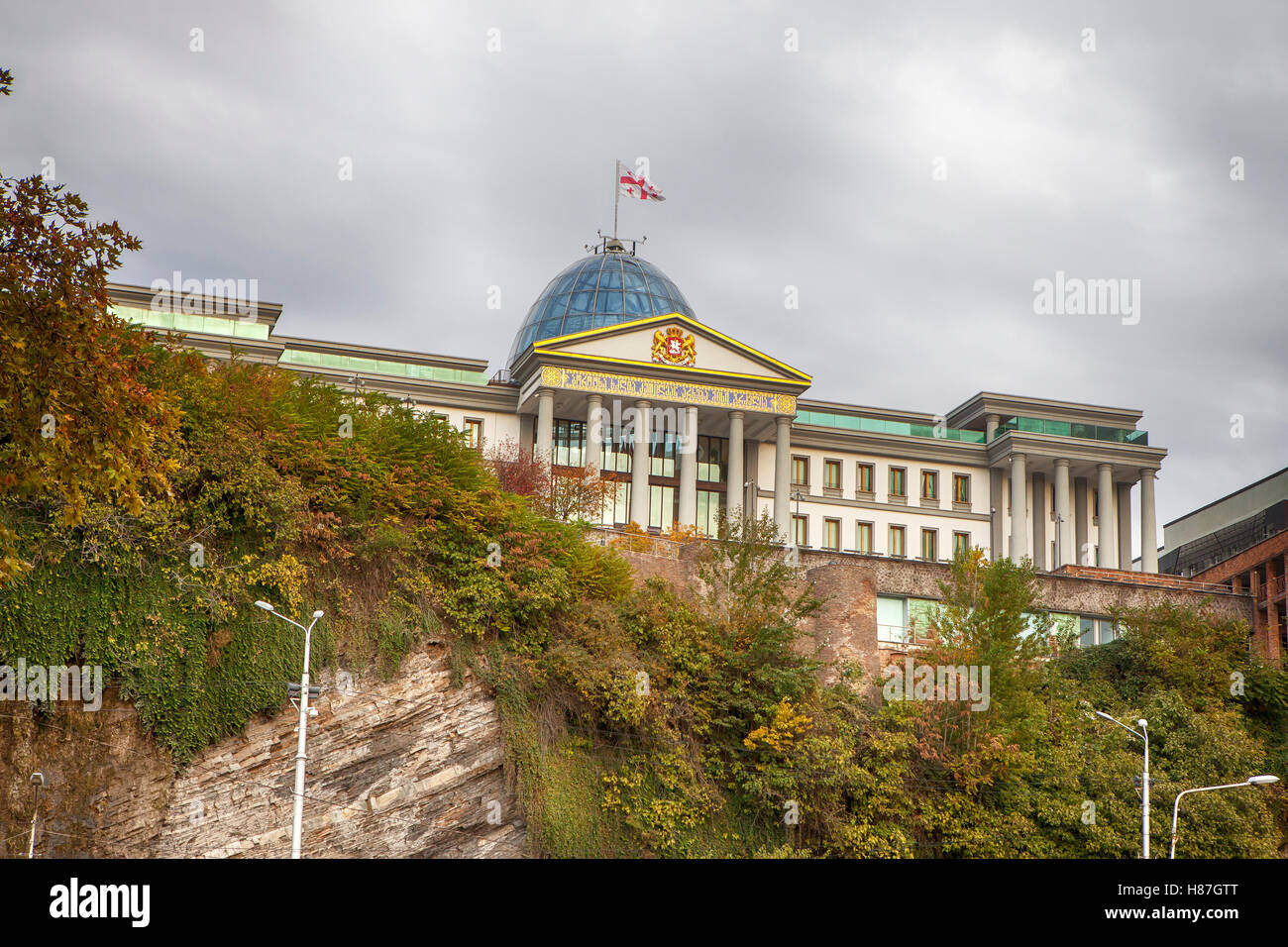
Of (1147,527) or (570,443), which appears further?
(1147,527)

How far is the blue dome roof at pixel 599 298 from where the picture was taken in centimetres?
7469

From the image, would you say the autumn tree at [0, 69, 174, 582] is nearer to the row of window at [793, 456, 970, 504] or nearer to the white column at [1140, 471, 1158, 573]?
the row of window at [793, 456, 970, 504]

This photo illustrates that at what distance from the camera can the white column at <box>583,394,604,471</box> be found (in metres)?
66.4

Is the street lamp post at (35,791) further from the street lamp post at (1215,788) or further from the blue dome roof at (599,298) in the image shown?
the blue dome roof at (599,298)

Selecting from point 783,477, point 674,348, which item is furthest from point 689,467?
point 674,348

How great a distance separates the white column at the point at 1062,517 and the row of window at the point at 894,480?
5.21 meters

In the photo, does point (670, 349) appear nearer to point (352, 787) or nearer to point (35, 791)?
point (352, 787)

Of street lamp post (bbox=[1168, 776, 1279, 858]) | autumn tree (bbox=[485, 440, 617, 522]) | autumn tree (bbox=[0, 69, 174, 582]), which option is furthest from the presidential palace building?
autumn tree (bbox=[0, 69, 174, 582])

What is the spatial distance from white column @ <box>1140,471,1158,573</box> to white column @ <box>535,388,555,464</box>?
34.8m

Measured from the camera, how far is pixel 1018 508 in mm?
74000

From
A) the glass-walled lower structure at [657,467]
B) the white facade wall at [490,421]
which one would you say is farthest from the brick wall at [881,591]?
the white facade wall at [490,421]

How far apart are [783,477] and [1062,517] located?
17.2 meters

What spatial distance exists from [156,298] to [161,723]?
38.3m
